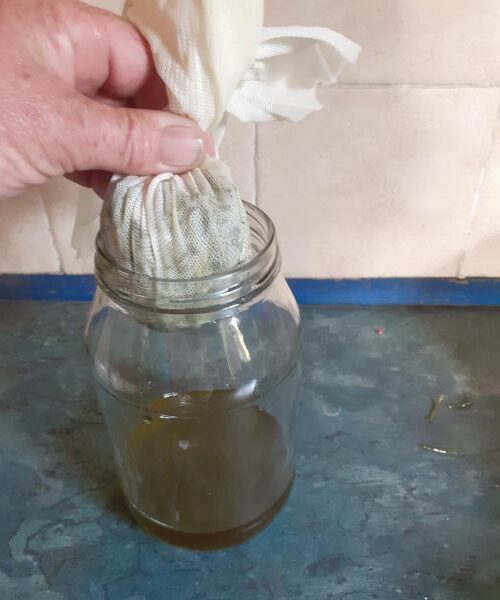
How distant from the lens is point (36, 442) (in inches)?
22.6

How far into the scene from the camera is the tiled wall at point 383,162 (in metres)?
0.53

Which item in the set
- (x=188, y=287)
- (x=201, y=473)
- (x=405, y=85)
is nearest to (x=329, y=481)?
(x=201, y=473)

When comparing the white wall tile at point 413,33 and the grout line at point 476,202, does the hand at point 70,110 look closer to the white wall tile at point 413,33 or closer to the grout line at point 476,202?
the white wall tile at point 413,33

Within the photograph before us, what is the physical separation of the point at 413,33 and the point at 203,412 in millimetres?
338

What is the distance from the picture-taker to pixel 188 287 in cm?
39

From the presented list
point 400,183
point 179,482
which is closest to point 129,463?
point 179,482

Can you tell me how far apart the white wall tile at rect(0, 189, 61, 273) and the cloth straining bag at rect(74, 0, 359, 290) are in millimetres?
270

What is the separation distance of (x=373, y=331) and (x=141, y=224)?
0.36 m

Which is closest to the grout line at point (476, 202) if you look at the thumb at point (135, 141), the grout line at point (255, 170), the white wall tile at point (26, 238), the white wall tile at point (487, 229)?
the white wall tile at point (487, 229)

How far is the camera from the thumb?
38 centimetres

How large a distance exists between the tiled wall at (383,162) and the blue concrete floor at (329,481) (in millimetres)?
69

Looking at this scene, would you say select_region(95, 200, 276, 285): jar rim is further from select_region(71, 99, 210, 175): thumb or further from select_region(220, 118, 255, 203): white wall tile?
select_region(220, 118, 255, 203): white wall tile

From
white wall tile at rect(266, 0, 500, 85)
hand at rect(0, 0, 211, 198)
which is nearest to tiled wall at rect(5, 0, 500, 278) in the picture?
white wall tile at rect(266, 0, 500, 85)

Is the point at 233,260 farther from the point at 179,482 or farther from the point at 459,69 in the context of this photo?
the point at 459,69
